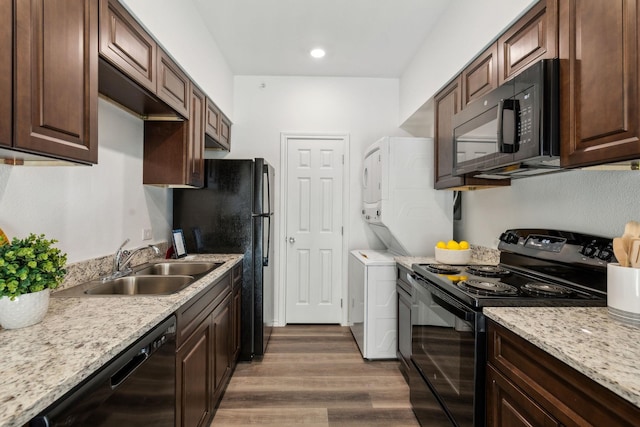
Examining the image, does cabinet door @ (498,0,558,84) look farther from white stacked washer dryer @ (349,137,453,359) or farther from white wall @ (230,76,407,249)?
white wall @ (230,76,407,249)

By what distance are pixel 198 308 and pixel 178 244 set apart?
3.48 ft

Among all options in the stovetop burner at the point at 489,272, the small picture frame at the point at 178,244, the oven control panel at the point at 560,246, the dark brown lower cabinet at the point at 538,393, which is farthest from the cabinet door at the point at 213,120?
the dark brown lower cabinet at the point at 538,393

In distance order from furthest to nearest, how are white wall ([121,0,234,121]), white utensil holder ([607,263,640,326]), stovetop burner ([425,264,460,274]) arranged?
stovetop burner ([425,264,460,274]), white wall ([121,0,234,121]), white utensil holder ([607,263,640,326])

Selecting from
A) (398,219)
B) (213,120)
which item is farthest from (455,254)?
(213,120)

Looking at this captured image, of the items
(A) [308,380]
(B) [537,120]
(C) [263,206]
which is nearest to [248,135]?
(C) [263,206]

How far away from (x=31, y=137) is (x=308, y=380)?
221 centimetres

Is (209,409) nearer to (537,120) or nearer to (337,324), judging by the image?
(337,324)

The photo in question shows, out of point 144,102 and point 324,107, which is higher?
point 324,107

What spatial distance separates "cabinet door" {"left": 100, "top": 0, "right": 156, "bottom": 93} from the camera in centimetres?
138

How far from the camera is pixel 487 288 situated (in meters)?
1.47

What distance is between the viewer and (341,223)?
362cm

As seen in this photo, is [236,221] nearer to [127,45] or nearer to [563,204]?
[127,45]

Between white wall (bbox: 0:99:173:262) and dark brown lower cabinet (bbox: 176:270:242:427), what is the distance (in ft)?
2.30

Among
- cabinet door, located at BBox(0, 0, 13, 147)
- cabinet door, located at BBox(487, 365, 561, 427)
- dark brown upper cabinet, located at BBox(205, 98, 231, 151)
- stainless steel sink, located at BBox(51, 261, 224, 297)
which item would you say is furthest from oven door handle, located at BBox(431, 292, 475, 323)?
dark brown upper cabinet, located at BBox(205, 98, 231, 151)
